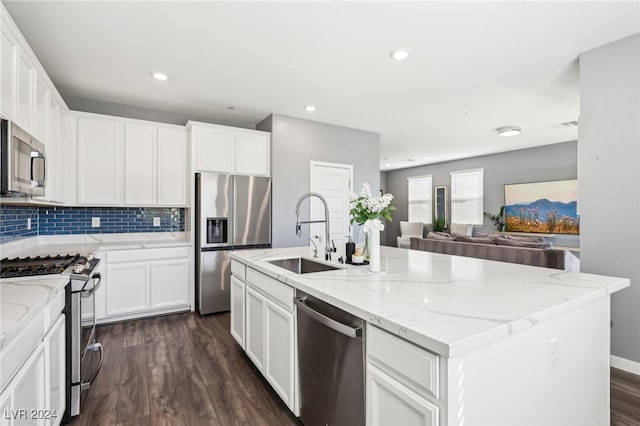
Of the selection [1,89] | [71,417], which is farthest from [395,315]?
[1,89]

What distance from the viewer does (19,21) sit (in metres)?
2.22

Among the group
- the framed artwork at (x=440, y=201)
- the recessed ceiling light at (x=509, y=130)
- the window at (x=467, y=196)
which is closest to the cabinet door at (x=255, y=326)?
the recessed ceiling light at (x=509, y=130)

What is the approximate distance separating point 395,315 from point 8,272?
6.79 ft

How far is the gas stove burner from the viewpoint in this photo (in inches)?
67.5

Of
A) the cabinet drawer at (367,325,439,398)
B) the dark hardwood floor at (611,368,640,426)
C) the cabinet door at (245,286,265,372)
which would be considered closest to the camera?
the cabinet drawer at (367,325,439,398)

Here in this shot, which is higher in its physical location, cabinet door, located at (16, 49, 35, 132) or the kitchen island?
cabinet door, located at (16, 49, 35, 132)

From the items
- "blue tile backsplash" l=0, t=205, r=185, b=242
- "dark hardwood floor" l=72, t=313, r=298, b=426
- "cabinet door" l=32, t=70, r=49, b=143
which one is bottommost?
"dark hardwood floor" l=72, t=313, r=298, b=426

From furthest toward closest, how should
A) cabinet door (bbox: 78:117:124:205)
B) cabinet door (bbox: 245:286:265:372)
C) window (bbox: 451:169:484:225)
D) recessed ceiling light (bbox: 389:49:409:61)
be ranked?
window (bbox: 451:169:484:225)
cabinet door (bbox: 78:117:124:205)
recessed ceiling light (bbox: 389:49:409:61)
cabinet door (bbox: 245:286:265:372)

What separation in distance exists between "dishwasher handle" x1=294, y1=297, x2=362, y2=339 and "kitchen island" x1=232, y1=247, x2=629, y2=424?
0.08m

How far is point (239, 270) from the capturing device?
2.59m

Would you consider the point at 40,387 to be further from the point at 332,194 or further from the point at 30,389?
the point at 332,194

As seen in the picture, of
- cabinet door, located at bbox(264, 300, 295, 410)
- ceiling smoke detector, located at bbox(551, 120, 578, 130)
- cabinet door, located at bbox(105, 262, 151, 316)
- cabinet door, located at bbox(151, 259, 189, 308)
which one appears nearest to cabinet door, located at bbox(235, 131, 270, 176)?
cabinet door, located at bbox(151, 259, 189, 308)

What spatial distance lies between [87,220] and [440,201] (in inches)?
305

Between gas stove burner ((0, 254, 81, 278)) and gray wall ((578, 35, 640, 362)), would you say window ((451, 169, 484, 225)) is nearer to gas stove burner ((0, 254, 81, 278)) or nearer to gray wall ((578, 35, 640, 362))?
gray wall ((578, 35, 640, 362))
